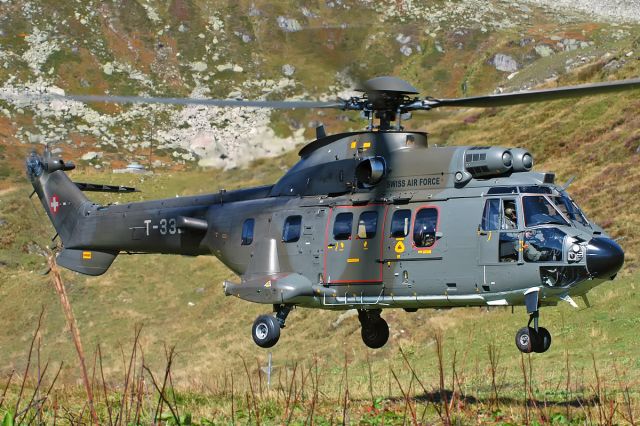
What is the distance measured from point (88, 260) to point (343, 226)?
7866mm

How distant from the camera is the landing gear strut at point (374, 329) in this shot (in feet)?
57.9

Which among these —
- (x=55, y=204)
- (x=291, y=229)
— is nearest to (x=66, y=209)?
(x=55, y=204)

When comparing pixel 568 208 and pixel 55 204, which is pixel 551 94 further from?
pixel 55 204

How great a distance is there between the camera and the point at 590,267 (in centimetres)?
1342

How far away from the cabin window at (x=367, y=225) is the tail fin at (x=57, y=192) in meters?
8.93

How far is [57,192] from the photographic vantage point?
22.7m

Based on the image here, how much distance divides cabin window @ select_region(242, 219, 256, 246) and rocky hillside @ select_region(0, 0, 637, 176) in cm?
6954

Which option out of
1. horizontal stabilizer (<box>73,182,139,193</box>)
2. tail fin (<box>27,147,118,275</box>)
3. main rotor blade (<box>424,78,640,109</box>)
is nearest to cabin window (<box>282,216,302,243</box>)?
main rotor blade (<box>424,78,640,109</box>)

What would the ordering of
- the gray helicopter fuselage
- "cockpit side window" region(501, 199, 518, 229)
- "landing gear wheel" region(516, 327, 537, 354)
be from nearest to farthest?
"landing gear wheel" region(516, 327, 537, 354) → the gray helicopter fuselage → "cockpit side window" region(501, 199, 518, 229)

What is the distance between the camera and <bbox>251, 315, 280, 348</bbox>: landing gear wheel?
1619 cm

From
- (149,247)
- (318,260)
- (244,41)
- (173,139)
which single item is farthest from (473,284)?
(244,41)

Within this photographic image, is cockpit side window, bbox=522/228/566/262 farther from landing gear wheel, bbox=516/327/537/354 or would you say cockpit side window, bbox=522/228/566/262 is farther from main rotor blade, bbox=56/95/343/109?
main rotor blade, bbox=56/95/343/109

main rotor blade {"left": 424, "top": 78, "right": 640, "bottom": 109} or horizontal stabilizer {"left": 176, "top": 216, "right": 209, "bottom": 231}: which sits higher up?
main rotor blade {"left": 424, "top": 78, "right": 640, "bottom": 109}

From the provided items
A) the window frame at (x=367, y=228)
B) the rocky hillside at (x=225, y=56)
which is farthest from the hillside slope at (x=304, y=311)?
the rocky hillside at (x=225, y=56)
